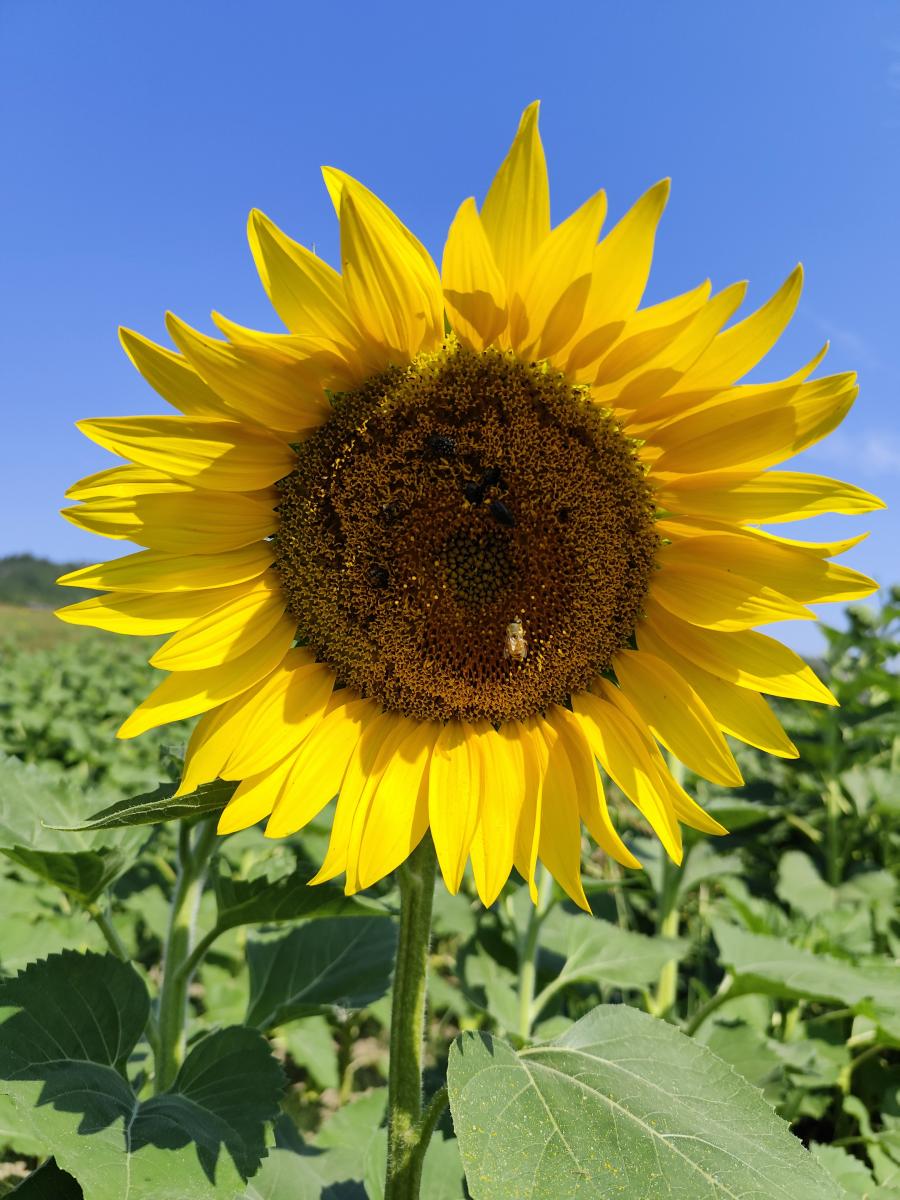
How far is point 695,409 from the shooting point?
4.80 ft

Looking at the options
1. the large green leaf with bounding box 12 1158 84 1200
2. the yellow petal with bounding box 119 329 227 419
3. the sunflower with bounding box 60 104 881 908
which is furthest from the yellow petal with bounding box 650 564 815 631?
the large green leaf with bounding box 12 1158 84 1200

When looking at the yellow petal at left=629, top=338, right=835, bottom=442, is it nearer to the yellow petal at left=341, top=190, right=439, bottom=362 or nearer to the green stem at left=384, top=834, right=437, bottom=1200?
the yellow petal at left=341, top=190, right=439, bottom=362

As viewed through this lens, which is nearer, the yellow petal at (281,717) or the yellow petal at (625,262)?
the yellow petal at (625,262)

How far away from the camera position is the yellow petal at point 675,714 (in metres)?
1.57

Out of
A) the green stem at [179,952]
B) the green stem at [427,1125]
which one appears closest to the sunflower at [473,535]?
the green stem at [427,1125]

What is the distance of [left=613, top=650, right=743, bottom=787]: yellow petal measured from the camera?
5.14 ft

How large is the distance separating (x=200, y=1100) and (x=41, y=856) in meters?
0.53

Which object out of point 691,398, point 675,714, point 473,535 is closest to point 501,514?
point 473,535

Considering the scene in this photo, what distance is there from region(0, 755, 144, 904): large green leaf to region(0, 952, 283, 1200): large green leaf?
6.6 inches

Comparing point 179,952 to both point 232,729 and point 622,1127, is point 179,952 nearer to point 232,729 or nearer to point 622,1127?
point 232,729

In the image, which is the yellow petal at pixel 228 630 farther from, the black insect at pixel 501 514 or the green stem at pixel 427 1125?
the green stem at pixel 427 1125

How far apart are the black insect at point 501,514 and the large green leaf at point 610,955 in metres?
1.58

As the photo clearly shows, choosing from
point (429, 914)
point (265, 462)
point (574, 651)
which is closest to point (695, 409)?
point (574, 651)

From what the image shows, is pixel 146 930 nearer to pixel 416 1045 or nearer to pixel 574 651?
pixel 416 1045
